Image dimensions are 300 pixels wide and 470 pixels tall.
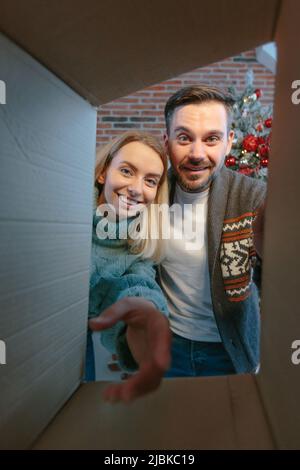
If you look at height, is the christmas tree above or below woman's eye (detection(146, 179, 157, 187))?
above

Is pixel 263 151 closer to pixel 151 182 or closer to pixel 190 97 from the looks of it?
pixel 190 97

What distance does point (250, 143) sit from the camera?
3.63ft

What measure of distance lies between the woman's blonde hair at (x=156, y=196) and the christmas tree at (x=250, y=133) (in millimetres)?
242

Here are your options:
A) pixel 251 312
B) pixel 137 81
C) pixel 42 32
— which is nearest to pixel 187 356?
pixel 251 312

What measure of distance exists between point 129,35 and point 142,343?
0.95 feet

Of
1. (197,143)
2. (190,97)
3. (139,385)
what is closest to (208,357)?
(197,143)

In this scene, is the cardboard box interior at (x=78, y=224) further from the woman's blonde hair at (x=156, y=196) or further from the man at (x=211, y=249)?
the man at (x=211, y=249)

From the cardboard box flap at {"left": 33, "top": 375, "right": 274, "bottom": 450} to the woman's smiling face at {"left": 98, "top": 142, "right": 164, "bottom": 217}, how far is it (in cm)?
40

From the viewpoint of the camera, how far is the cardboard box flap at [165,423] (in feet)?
1.11

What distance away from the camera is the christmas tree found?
1050 mm

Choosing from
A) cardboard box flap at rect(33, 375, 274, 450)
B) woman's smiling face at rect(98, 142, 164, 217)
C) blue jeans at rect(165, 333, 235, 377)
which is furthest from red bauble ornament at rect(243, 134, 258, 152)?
cardboard box flap at rect(33, 375, 274, 450)

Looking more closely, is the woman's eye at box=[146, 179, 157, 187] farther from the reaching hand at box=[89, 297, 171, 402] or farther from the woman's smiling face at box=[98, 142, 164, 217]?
the reaching hand at box=[89, 297, 171, 402]

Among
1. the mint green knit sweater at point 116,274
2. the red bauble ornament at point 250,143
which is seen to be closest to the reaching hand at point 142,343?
the mint green knit sweater at point 116,274
